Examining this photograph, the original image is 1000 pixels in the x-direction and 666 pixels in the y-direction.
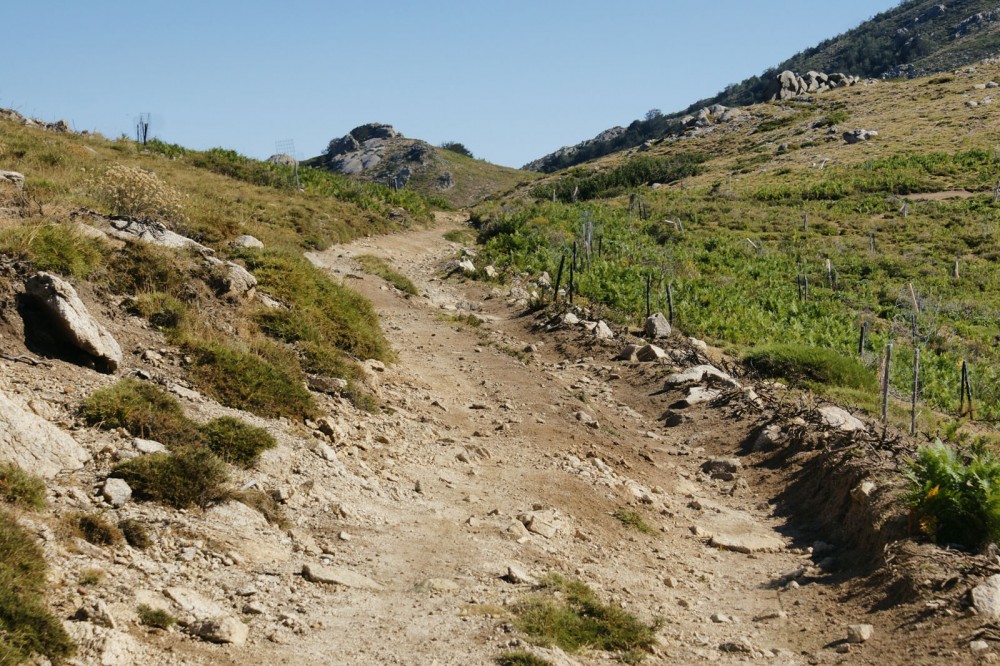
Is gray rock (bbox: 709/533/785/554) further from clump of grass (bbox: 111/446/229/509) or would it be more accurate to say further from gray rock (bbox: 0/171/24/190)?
gray rock (bbox: 0/171/24/190)

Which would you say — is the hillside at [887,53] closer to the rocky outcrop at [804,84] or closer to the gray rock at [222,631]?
the rocky outcrop at [804,84]

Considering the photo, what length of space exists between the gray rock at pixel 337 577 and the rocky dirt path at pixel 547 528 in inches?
4.4

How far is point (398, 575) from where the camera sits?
21.7ft

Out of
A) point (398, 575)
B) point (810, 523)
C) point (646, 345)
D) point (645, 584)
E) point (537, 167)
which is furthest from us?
point (537, 167)

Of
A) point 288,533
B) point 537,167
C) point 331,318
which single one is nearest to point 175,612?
point 288,533

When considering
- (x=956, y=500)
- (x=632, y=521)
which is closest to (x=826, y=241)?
(x=632, y=521)

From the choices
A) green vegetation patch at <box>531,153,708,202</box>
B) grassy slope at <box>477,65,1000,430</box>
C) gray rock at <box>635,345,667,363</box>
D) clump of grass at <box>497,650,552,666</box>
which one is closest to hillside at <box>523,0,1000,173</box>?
green vegetation patch at <box>531,153,708,202</box>

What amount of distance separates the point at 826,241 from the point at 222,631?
37.1m

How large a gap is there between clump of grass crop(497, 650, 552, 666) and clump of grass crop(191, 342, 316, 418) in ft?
15.1

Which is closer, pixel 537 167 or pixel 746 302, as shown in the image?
pixel 746 302

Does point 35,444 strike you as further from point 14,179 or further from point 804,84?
point 804,84

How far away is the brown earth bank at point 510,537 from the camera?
5.44m

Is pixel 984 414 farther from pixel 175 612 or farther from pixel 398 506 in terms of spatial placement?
pixel 175 612

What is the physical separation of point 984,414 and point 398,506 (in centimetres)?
1342
